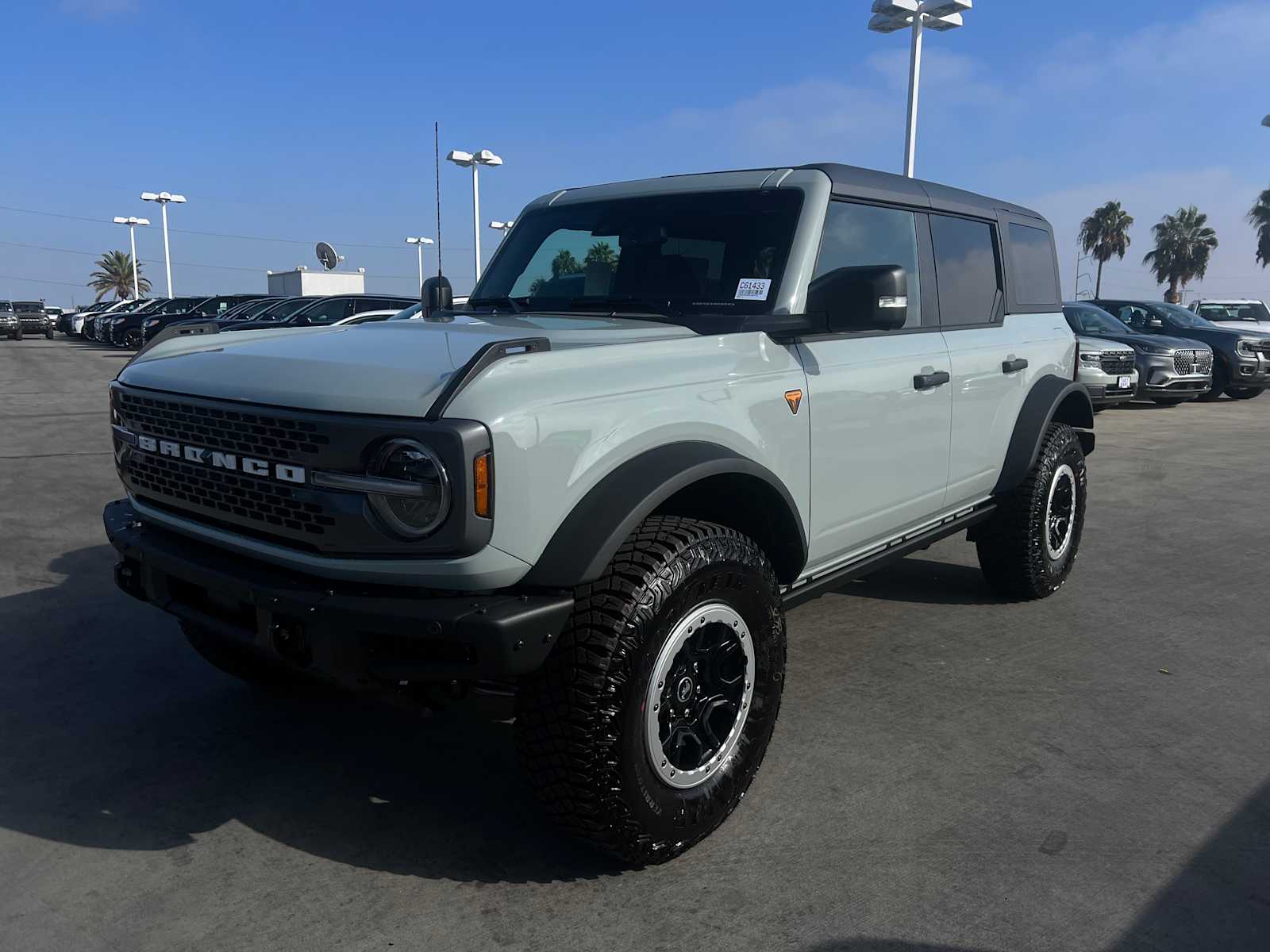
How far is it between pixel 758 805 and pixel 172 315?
3063 cm

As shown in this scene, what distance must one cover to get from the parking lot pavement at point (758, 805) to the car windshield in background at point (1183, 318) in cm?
1492

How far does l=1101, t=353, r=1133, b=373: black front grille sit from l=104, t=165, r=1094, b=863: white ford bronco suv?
11.8 m

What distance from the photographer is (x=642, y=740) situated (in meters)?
2.68

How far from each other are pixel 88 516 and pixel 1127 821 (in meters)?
6.68

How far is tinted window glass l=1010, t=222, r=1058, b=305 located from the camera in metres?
5.15

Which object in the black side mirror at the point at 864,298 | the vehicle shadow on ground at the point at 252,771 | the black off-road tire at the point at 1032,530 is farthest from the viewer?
the black off-road tire at the point at 1032,530

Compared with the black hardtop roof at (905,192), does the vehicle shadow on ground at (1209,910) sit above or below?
below

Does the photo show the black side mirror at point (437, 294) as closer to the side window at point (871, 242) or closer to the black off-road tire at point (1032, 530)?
the side window at point (871, 242)

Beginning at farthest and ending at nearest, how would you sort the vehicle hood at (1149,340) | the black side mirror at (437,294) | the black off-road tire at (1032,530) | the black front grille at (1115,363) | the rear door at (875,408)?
the vehicle hood at (1149,340), the black front grille at (1115,363), the black off-road tire at (1032,530), the black side mirror at (437,294), the rear door at (875,408)

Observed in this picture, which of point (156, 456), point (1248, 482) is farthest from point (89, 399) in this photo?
point (1248, 482)

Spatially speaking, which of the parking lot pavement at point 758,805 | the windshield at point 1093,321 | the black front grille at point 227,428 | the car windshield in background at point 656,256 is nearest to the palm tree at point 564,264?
the car windshield in background at point 656,256

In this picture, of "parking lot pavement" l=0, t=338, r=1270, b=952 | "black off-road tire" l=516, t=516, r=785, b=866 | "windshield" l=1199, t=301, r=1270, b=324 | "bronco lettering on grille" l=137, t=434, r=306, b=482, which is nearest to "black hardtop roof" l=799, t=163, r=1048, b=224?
"black off-road tire" l=516, t=516, r=785, b=866

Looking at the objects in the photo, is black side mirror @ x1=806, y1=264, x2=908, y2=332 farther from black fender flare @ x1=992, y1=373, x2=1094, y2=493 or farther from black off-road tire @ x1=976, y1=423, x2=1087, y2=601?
black off-road tire @ x1=976, y1=423, x2=1087, y2=601

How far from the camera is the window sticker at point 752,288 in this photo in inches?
138
